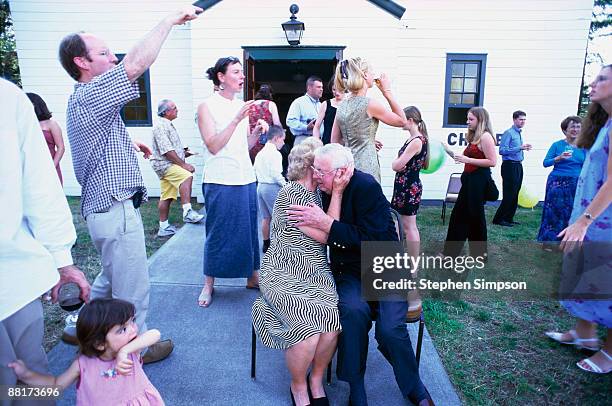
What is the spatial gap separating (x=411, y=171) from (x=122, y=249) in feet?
8.45

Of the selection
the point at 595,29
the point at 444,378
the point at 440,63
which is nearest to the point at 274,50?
the point at 440,63

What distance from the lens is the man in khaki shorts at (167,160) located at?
5207 mm

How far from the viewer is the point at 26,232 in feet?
4.25

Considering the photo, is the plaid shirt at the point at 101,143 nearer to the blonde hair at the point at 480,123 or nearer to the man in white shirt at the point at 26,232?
the man in white shirt at the point at 26,232

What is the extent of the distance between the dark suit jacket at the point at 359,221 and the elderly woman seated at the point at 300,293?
0.22 ft

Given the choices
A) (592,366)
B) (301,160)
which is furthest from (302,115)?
(592,366)

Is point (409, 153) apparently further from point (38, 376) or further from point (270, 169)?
point (38, 376)

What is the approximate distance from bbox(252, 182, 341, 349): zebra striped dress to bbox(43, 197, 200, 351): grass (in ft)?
5.34

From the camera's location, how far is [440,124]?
771 cm

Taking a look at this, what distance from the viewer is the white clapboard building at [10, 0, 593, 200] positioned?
22.9ft

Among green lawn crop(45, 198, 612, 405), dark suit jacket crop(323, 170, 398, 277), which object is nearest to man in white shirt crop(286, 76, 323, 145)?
green lawn crop(45, 198, 612, 405)

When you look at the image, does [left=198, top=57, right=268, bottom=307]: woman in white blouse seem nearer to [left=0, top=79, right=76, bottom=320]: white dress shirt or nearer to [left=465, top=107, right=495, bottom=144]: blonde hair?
[left=0, top=79, right=76, bottom=320]: white dress shirt

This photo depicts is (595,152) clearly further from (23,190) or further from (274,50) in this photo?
(274,50)

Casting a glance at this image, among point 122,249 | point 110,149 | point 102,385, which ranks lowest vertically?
point 102,385
